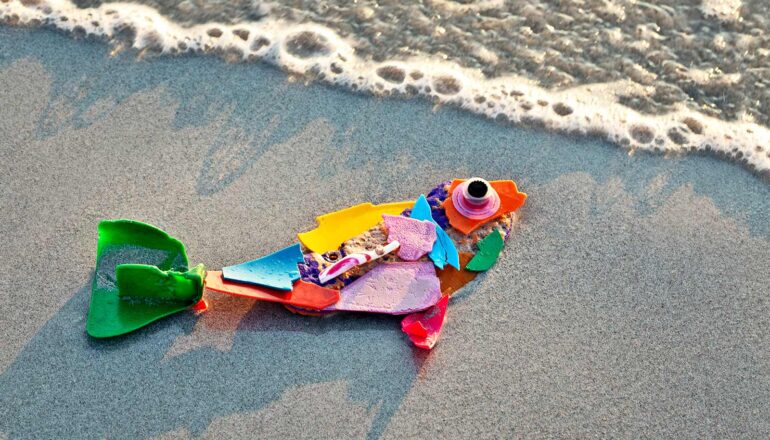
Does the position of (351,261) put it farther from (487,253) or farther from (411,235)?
(487,253)

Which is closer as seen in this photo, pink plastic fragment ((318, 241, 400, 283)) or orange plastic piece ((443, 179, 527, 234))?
pink plastic fragment ((318, 241, 400, 283))

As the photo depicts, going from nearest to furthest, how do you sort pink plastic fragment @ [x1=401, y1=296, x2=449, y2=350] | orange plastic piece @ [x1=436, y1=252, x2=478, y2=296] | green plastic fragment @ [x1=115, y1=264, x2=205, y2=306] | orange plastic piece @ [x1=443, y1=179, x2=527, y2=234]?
green plastic fragment @ [x1=115, y1=264, x2=205, y2=306]
pink plastic fragment @ [x1=401, y1=296, x2=449, y2=350]
orange plastic piece @ [x1=436, y1=252, x2=478, y2=296]
orange plastic piece @ [x1=443, y1=179, x2=527, y2=234]

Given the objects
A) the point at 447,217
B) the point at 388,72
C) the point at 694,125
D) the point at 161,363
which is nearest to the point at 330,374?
the point at 161,363

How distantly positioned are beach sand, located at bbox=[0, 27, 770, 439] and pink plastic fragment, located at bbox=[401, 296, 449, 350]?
46 millimetres

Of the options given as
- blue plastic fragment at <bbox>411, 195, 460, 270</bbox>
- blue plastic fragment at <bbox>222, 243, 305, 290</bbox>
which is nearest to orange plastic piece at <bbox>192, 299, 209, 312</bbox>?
blue plastic fragment at <bbox>222, 243, 305, 290</bbox>

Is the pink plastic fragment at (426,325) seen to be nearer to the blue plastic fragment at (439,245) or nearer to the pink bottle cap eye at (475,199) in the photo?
the blue plastic fragment at (439,245)

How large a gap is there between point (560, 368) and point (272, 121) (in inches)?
60.0

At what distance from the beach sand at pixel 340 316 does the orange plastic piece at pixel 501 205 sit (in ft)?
0.28

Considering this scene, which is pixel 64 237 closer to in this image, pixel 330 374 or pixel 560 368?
pixel 330 374

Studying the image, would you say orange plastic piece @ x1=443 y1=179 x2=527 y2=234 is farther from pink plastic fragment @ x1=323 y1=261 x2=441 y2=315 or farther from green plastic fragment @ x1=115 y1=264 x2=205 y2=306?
green plastic fragment @ x1=115 y1=264 x2=205 y2=306

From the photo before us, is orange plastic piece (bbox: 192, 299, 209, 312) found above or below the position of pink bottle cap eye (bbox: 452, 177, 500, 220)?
below

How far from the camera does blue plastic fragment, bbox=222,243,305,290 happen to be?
8.36ft

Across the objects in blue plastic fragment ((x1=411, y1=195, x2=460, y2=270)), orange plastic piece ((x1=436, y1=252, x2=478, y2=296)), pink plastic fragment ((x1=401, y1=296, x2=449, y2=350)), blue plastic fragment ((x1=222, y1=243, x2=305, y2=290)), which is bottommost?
pink plastic fragment ((x1=401, y1=296, x2=449, y2=350))

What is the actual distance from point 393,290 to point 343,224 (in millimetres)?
335
